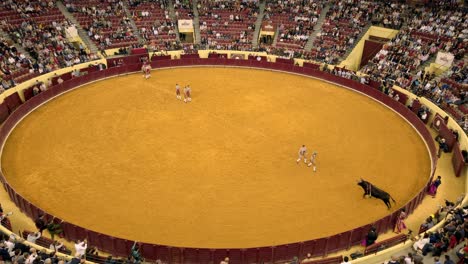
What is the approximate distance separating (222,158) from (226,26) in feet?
89.0

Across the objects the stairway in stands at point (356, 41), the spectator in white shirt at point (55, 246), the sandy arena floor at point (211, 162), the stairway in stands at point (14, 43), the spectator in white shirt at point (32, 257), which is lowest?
the sandy arena floor at point (211, 162)

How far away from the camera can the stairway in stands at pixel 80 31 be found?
41278mm

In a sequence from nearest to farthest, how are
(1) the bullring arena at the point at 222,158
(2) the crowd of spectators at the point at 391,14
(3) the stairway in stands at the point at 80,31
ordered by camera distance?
(1) the bullring arena at the point at 222,158 < (3) the stairway in stands at the point at 80,31 < (2) the crowd of spectators at the point at 391,14

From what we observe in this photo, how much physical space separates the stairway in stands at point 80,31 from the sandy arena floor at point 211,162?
7625 mm

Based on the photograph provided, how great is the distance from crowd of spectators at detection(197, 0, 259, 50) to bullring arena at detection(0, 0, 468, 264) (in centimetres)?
495

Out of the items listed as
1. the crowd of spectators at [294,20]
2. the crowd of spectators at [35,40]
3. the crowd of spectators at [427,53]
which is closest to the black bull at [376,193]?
the crowd of spectators at [427,53]

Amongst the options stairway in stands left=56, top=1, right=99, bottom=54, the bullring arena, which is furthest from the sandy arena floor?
stairway in stands left=56, top=1, right=99, bottom=54

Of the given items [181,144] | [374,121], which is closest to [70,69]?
[181,144]

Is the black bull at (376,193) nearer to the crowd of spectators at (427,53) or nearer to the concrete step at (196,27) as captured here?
the crowd of spectators at (427,53)

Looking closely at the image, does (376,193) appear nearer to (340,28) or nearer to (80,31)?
(340,28)

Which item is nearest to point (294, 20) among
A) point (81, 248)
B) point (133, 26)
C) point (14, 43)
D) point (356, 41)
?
point (356, 41)

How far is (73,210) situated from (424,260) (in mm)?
15834

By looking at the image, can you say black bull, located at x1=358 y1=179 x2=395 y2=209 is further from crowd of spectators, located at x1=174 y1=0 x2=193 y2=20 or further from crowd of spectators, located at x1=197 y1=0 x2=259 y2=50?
crowd of spectators, located at x1=174 y1=0 x2=193 y2=20

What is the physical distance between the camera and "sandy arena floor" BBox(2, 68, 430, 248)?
63.4 feet
